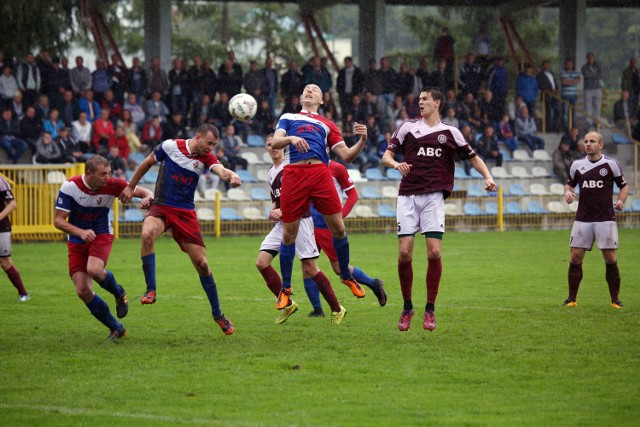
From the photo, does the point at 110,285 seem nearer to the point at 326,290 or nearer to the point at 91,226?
the point at 91,226

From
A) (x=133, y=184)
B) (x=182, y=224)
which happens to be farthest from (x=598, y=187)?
(x=133, y=184)

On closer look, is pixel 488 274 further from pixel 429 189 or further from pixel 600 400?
pixel 600 400

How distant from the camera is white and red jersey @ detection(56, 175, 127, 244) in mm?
9516

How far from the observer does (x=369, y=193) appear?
2620 centimetres

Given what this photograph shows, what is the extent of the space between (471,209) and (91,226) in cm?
1788

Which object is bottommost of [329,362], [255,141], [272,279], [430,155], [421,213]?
[329,362]

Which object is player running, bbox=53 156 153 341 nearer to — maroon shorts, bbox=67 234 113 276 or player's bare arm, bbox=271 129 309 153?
maroon shorts, bbox=67 234 113 276

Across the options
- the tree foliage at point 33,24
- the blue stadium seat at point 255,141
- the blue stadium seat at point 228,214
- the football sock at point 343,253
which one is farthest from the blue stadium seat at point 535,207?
the football sock at point 343,253

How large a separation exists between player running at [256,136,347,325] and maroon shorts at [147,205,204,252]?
1010 mm

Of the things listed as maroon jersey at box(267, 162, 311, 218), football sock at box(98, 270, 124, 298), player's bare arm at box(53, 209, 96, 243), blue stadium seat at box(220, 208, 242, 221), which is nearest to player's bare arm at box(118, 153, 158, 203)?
player's bare arm at box(53, 209, 96, 243)

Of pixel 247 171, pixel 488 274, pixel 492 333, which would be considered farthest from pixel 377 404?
pixel 247 171

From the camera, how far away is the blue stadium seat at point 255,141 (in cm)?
2795

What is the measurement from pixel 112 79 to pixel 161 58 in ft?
10.4

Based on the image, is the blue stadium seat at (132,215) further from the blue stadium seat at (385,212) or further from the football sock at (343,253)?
the football sock at (343,253)
